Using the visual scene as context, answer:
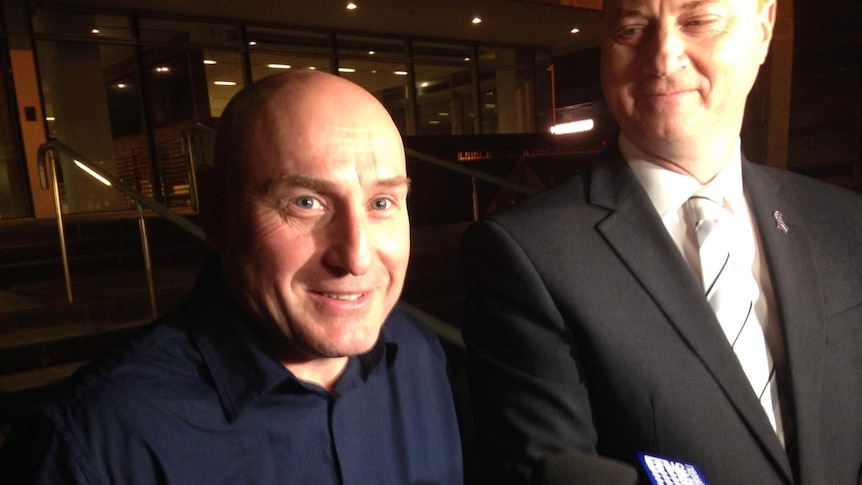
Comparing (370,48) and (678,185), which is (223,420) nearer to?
(678,185)

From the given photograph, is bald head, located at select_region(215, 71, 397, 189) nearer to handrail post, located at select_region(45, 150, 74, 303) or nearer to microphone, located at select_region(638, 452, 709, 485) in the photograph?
microphone, located at select_region(638, 452, 709, 485)

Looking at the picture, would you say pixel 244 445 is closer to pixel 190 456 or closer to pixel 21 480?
pixel 190 456

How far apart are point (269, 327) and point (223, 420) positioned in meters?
0.18

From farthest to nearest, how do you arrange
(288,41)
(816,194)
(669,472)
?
(288,41)
(816,194)
(669,472)

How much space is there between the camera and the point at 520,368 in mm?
1285

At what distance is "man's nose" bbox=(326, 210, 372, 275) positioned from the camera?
101 centimetres

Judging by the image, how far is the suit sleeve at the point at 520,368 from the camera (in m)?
1.23

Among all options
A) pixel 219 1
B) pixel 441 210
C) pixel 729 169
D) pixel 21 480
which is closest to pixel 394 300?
pixel 21 480

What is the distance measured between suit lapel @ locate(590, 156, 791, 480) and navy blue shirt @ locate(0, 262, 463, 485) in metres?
0.55

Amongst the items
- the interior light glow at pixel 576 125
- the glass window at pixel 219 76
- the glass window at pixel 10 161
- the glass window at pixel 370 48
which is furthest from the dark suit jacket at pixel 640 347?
the interior light glow at pixel 576 125

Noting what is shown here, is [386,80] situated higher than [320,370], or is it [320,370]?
[386,80]

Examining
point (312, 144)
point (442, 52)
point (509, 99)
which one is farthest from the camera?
point (509, 99)

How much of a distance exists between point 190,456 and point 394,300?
45 centimetres

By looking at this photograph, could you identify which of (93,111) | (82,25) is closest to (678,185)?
(93,111)
